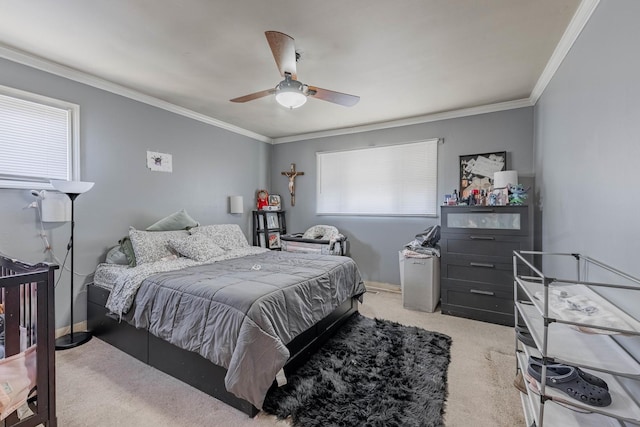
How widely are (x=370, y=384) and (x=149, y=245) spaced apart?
252cm

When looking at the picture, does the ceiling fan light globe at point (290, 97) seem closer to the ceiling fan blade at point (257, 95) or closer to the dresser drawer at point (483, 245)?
the ceiling fan blade at point (257, 95)

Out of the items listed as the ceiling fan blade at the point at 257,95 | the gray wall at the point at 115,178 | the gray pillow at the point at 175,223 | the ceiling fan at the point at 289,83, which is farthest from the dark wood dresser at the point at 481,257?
the gray wall at the point at 115,178

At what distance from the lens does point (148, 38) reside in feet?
7.18

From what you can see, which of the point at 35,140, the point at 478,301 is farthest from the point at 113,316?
the point at 478,301

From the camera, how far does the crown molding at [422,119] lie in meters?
3.48

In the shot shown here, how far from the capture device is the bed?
166 centimetres

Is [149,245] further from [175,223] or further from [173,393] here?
[173,393]

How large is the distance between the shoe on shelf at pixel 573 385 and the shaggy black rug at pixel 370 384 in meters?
0.64

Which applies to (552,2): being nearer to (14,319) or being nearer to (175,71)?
(175,71)

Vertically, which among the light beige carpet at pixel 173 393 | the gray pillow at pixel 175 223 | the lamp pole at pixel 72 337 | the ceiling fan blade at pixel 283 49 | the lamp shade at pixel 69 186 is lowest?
the light beige carpet at pixel 173 393

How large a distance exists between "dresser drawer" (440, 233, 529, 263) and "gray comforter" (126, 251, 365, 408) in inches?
58.5

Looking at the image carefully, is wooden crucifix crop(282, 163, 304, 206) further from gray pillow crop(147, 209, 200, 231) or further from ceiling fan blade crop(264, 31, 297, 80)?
ceiling fan blade crop(264, 31, 297, 80)

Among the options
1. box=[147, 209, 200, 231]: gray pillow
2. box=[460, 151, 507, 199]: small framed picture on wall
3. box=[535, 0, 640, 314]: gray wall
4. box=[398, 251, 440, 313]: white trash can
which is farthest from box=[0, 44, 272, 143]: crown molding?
box=[535, 0, 640, 314]: gray wall

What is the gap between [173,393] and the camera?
188 centimetres
